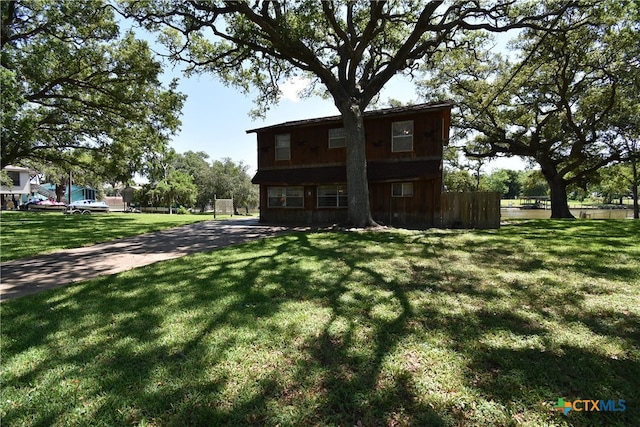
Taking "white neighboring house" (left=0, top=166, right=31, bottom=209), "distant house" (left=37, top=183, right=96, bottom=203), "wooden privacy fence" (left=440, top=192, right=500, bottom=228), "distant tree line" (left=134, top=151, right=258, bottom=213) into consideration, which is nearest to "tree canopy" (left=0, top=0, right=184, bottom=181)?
"distant tree line" (left=134, top=151, right=258, bottom=213)

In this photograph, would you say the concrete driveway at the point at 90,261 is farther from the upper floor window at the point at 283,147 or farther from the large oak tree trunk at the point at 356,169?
the upper floor window at the point at 283,147

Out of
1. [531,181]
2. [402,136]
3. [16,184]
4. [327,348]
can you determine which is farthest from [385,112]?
[16,184]

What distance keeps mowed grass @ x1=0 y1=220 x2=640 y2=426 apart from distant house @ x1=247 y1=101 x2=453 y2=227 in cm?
937

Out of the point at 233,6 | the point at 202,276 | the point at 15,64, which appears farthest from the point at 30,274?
the point at 15,64

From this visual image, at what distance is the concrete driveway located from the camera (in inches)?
238

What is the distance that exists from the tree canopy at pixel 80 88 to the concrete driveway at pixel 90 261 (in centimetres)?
589

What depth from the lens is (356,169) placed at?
13805 mm

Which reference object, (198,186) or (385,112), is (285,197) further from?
(198,186)

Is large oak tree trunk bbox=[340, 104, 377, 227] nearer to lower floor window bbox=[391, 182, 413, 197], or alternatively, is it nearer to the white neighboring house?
lower floor window bbox=[391, 182, 413, 197]

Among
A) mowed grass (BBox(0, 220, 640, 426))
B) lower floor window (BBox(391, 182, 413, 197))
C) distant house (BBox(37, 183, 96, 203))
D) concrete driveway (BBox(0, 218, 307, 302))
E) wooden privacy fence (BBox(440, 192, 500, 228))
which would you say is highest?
distant house (BBox(37, 183, 96, 203))

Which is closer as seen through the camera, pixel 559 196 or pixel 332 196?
pixel 332 196

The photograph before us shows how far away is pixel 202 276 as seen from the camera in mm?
6223

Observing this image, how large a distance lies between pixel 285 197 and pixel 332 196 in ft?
10.2

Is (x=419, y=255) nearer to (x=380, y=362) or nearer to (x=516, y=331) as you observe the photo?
(x=516, y=331)
